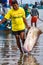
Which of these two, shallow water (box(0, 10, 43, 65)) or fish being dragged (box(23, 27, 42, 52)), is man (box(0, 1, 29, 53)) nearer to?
fish being dragged (box(23, 27, 42, 52))

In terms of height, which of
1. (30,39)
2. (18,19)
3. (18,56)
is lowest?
(18,56)

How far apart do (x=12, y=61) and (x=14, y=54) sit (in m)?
1.52

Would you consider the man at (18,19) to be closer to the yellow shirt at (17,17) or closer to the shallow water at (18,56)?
the yellow shirt at (17,17)

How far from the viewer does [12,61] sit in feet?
33.5

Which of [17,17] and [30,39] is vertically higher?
[17,17]

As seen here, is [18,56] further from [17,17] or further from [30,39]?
[17,17]

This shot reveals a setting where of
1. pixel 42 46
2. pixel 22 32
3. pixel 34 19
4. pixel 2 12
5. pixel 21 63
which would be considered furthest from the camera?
pixel 34 19

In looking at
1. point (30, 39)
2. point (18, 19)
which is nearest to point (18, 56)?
point (30, 39)

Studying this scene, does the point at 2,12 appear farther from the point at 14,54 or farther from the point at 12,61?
the point at 12,61

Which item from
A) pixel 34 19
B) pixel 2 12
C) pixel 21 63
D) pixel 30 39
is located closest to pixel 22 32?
pixel 30 39

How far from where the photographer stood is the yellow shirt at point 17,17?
11.4 metres

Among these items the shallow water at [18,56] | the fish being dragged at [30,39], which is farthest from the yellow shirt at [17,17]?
the shallow water at [18,56]

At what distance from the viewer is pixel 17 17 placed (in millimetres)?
11539

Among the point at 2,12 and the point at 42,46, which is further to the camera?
the point at 2,12
